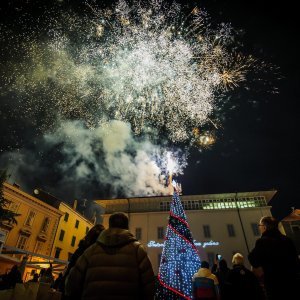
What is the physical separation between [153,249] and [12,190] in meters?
17.2

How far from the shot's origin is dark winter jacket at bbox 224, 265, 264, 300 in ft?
15.0

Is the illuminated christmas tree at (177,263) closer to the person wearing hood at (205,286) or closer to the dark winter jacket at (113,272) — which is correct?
the person wearing hood at (205,286)

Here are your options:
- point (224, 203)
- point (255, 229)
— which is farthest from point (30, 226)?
point (255, 229)

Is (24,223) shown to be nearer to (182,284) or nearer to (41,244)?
(41,244)

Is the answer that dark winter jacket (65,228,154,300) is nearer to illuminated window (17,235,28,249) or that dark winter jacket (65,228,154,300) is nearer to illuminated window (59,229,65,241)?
illuminated window (17,235,28,249)

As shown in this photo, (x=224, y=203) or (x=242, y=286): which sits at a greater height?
(x=224, y=203)

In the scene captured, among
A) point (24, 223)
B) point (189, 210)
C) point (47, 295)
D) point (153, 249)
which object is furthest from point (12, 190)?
point (47, 295)

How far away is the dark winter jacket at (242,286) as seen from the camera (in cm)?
457

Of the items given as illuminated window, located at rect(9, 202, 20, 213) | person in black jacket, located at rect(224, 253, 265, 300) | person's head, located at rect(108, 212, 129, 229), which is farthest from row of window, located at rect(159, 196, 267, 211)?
person's head, located at rect(108, 212, 129, 229)

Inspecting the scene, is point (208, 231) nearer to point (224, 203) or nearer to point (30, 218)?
point (224, 203)

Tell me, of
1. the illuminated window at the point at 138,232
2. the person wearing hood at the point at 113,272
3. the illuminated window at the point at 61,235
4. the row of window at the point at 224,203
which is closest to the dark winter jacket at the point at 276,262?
the person wearing hood at the point at 113,272

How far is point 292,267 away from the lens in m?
3.11

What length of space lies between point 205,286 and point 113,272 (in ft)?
14.4

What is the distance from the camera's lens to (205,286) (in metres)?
5.96
